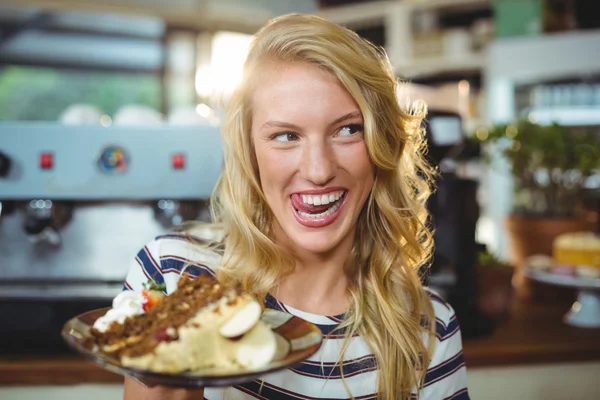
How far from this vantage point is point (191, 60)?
2879 millimetres

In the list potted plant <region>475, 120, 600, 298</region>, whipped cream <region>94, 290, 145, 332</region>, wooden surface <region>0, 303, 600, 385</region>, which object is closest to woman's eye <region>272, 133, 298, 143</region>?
whipped cream <region>94, 290, 145, 332</region>

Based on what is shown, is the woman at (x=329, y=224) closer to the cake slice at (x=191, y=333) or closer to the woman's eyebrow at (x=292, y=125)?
the woman's eyebrow at (x=292, y=125)

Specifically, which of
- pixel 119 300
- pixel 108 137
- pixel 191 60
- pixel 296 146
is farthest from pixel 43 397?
pixel 191 60

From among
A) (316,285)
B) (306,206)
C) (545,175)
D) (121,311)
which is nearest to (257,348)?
(121,311)

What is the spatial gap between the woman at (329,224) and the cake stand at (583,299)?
65cm

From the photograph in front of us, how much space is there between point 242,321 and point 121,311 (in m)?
0.17

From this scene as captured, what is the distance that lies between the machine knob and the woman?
0.56 metres

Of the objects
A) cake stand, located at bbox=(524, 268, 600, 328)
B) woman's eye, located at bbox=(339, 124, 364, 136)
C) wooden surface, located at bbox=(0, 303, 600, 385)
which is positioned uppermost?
woman's eye, located at bbox=(339, 124, 364, 136)

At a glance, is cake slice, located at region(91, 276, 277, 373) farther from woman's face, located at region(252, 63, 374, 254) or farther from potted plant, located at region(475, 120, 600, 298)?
potted plant, located at region(475, 120, 600, 298)

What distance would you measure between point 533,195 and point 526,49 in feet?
6.40

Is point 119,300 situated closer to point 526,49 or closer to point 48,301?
point 48,301

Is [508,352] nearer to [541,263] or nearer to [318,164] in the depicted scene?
[541,263]

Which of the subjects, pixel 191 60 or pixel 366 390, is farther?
pixel 191 60

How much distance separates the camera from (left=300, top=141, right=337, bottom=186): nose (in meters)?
0.92
